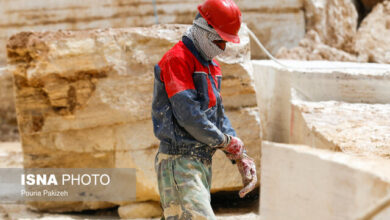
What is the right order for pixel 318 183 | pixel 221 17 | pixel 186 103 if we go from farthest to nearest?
pixel 221 17 → pixel 186 103 → pixel 318 183

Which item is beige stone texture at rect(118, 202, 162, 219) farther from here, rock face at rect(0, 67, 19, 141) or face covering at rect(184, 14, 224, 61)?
rock face at rect(0, 67, 19, 141)

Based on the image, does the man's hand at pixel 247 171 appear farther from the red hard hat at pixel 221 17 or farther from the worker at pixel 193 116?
the red hard hat at pixel 221 17

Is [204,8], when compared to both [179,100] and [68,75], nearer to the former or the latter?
[179,100]

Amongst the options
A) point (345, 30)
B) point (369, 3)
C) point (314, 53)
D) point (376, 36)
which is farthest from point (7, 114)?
point (369, 3)

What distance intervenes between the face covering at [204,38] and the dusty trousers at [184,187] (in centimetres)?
58

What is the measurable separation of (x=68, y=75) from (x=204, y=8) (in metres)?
1.92

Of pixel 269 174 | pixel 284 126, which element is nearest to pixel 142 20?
pixel 284 126

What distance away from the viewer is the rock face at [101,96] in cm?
379

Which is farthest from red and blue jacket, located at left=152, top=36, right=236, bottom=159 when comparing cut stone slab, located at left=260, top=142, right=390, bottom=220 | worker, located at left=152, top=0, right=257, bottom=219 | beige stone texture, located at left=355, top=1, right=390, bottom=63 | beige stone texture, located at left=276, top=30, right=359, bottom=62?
beige stone texture, located at left=355, top=1, right=390, bottom=63

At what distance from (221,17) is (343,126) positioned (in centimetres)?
139

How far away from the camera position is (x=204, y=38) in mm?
2311

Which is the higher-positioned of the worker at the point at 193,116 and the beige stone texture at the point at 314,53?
the worker at the point at 193,116

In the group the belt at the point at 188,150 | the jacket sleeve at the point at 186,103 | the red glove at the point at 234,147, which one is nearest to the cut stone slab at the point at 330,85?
the red glove at the point at 234,147

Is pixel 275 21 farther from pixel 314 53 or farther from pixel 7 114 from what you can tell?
pixel 7 114
